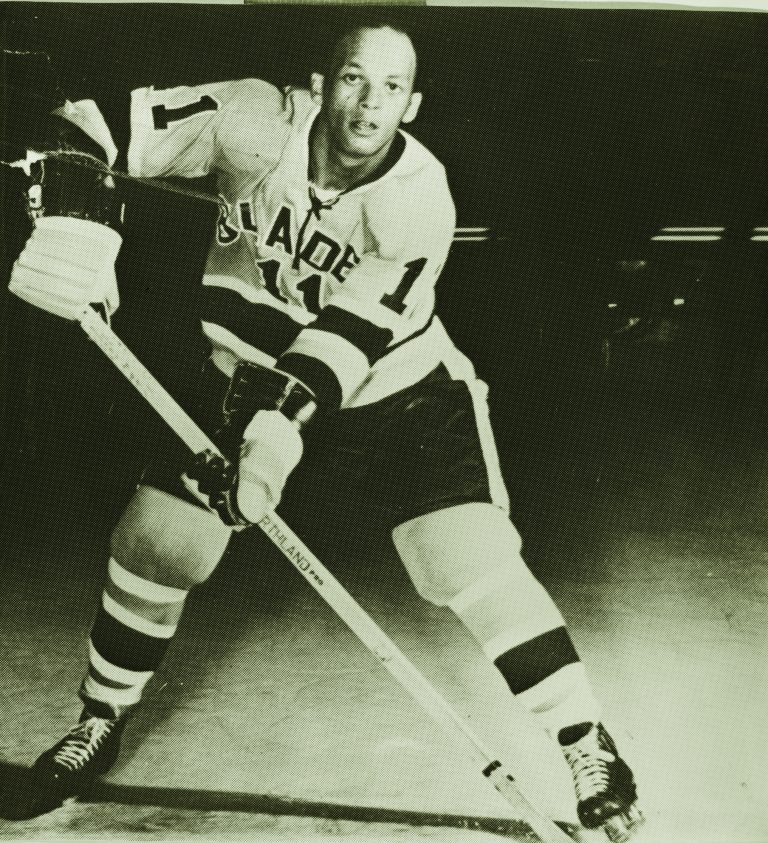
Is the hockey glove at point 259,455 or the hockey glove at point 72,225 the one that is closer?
the hockey glove at point 259,455

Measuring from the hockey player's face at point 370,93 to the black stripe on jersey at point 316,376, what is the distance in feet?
1.47

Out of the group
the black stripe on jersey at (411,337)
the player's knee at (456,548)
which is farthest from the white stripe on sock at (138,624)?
the black stripe on jersey at (411,337)

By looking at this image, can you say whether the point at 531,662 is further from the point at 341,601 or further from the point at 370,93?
the point at 370,93

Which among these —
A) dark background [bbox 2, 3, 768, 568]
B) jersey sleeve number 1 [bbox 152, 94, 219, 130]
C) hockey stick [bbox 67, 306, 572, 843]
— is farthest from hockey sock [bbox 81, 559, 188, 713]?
jersey sleeve number 1 [bbox 152, 94, 219, 130]

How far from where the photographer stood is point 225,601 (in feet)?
5.56

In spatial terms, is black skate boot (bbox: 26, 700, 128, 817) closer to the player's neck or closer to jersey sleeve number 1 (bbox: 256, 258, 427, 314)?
jersey sleeve number 1 (bbox: 256, 258, 427, 314)

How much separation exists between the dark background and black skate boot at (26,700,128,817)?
1.28 feet

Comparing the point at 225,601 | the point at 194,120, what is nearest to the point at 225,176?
the point at 194,120

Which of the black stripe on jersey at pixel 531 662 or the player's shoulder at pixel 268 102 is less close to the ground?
the player's shoulder at pixel 268 102

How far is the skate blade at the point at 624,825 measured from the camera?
161 centimetres

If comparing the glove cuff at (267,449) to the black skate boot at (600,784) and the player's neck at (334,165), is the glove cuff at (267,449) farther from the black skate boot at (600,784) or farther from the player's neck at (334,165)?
the black skate boot at (600,784)

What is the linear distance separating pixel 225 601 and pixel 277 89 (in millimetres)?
1079

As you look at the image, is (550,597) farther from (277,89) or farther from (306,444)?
(277,89)

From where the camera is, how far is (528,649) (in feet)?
5.33
